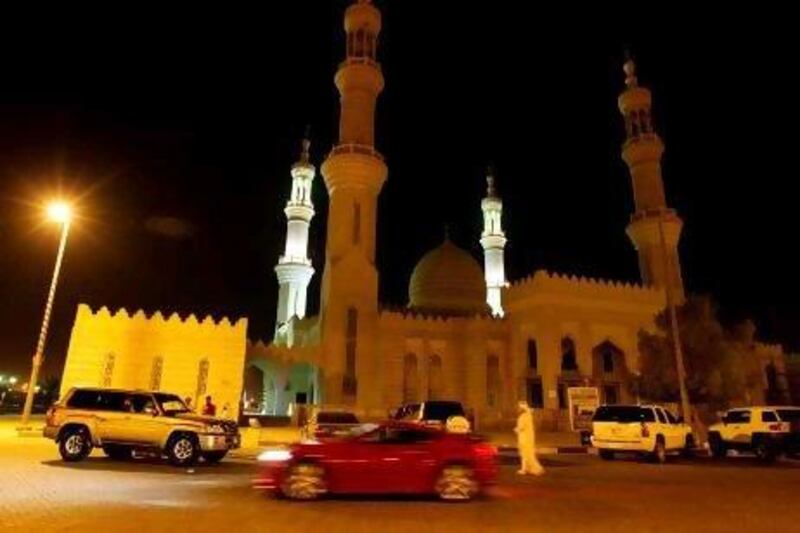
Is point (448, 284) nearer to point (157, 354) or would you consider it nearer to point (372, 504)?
point (157, 354)

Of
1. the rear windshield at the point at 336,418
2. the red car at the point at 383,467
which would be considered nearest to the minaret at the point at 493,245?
the rear windshield at the point at 336,418

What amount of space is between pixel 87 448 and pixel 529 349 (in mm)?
26629

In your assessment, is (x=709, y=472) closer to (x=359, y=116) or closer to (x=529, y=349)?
(x=529, y=349)

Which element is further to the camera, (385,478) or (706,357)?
(706,357)

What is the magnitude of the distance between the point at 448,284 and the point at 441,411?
27.0m

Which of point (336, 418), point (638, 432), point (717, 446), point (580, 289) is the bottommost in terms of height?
point (717, 446)

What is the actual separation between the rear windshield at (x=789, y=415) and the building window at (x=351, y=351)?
2080cm

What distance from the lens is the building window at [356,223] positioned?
35656 mm

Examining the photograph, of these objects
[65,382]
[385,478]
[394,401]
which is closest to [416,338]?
[394,401]

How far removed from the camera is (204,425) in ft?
45.3

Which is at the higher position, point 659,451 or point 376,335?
point 376,335

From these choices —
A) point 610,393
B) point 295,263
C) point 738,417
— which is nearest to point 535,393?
Result: point 610,393

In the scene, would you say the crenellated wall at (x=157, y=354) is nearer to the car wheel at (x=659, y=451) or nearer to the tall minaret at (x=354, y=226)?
the tall minaret at (x=354, y=226)

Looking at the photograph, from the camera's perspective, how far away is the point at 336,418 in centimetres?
1664
